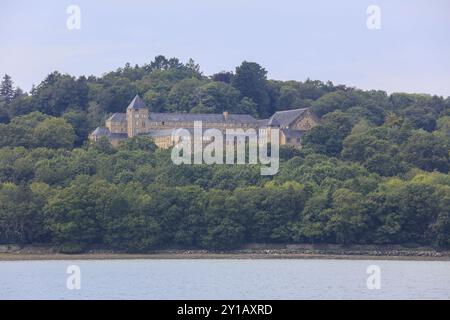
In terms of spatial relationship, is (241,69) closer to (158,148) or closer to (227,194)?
(158,148)

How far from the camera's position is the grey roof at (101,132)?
116 m

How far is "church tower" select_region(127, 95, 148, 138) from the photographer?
119562mm

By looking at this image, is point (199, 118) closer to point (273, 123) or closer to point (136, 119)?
point (136, 119)

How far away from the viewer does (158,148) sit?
110 m

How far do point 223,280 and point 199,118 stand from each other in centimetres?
6196

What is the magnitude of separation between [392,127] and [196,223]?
36.8 meters

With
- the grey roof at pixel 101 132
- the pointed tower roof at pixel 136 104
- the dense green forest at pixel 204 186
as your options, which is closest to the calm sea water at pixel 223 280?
the dense green forest at pixel 204 186

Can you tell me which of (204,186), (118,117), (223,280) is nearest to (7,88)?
(118,117)

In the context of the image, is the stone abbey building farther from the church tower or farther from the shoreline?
the shoreline

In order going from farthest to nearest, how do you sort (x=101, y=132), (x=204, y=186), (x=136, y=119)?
(x=136, y=119)
(x=101, y=132)
(x=204, y=186)

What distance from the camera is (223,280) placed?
60562 mm
